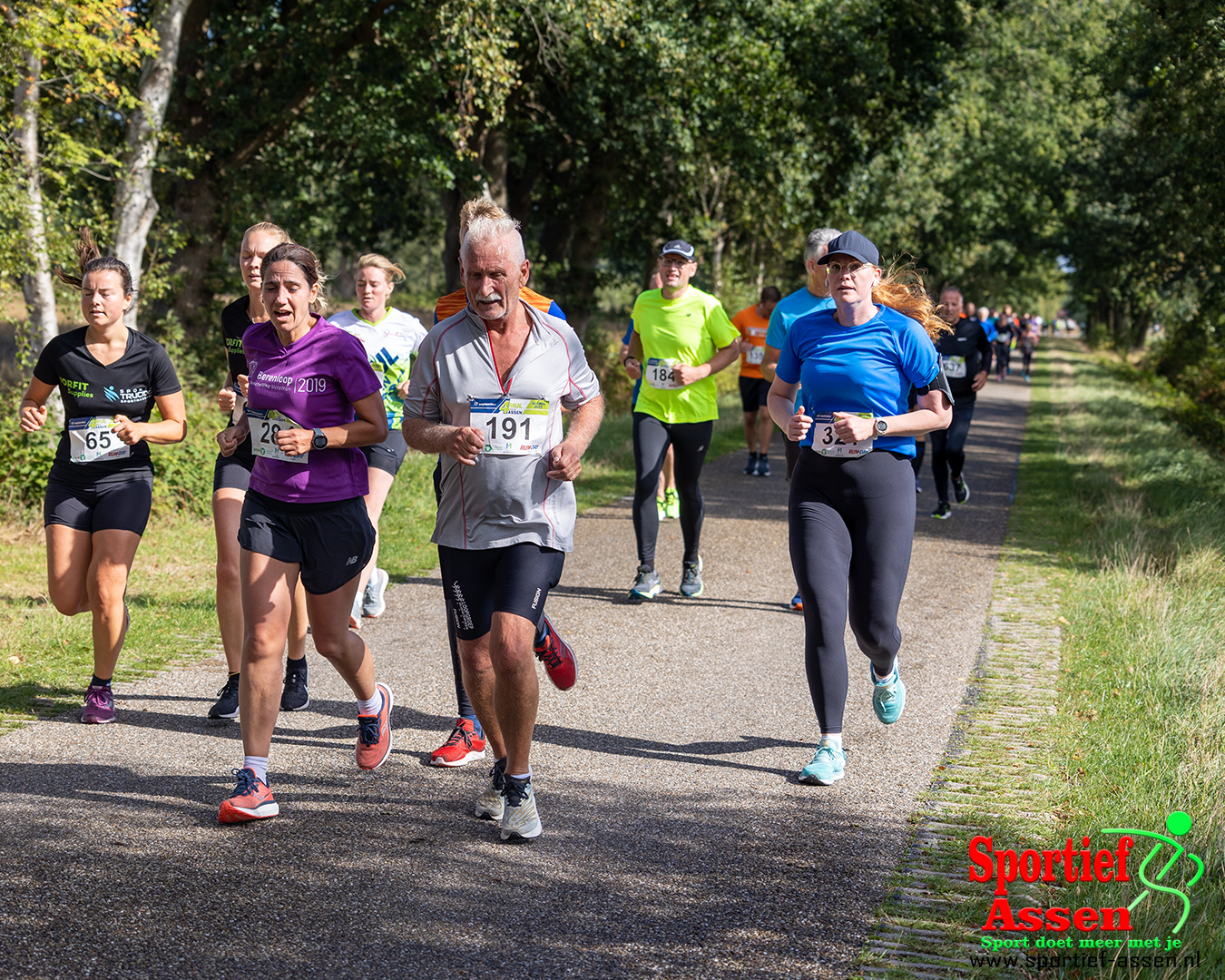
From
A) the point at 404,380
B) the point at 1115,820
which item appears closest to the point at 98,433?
the point at 404,380

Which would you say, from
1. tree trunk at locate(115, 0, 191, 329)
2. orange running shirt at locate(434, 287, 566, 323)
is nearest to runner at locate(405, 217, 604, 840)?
orange running shirt at locate(434, 287, 566, 323)

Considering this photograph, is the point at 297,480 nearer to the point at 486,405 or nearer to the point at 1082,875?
the point at 486,405

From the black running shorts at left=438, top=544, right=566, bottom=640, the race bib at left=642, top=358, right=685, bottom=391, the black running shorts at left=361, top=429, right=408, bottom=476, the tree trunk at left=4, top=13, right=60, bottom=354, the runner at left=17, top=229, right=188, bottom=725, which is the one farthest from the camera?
the tree trunk at left=4, top=13, right=60, bottom=354

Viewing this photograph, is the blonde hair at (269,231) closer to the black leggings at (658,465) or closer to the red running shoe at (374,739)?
the red running shoe at (374,739)

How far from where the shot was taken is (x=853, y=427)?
5.02 metres

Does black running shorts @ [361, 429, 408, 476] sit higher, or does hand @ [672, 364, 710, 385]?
hand @ [672, 364, 710, 385]

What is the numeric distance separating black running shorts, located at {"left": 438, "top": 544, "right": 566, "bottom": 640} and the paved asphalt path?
0.79m

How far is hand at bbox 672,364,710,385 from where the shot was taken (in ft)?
25.8

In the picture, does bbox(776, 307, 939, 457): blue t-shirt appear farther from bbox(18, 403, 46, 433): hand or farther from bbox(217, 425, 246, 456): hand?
bbox(18, 403, 46, 433): hand

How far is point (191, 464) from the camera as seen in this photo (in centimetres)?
1106

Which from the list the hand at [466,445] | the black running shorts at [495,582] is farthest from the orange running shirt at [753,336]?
the hand at [466,445]

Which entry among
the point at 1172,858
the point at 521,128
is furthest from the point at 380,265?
the point at 521,128

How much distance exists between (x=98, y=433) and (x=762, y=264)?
1290 inches

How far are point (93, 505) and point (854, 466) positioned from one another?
3.46m
